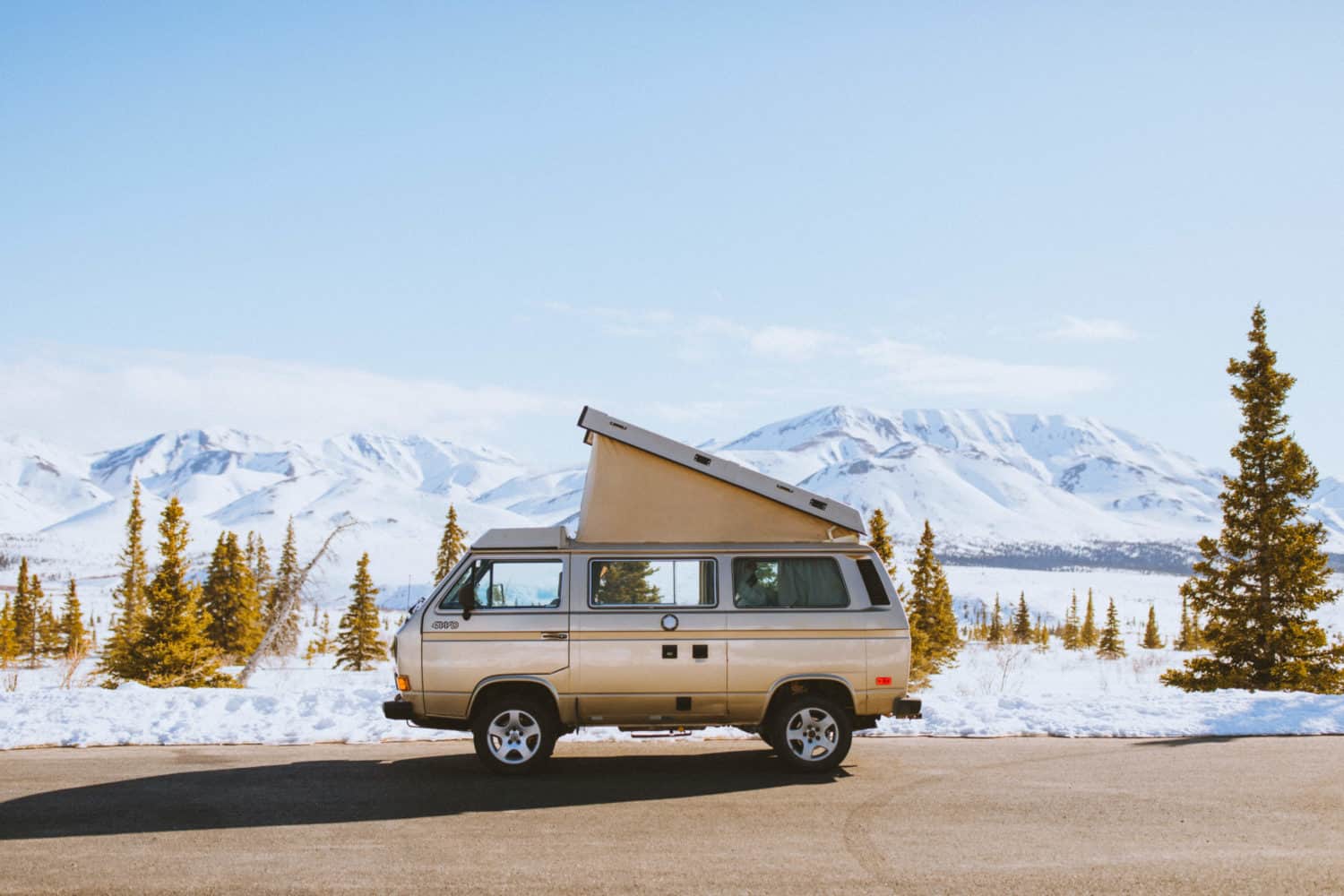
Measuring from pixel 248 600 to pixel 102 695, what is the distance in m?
35.3

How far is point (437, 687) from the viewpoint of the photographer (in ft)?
33.4

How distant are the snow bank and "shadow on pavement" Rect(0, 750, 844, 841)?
187cm

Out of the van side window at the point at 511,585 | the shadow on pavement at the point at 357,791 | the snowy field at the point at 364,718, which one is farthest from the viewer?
the snowy field at the point at 364,718

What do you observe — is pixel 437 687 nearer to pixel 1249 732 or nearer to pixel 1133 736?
pixel 1133 736

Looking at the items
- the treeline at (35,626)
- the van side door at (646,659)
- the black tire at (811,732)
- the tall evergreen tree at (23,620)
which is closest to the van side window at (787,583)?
the van side door at (646,659)

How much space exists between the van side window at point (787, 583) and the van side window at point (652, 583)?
0.34 meters

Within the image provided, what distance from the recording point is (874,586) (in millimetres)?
10469

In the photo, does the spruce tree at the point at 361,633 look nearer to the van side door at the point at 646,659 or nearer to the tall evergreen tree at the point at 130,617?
the tall evergreen tree at the point at 130,617

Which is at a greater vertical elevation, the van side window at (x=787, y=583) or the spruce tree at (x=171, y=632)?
the van side window at (x=787, y=583)

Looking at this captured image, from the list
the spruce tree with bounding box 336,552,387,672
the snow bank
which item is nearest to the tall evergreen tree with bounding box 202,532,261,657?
the spruce tree with bounding box 336,552,387,672

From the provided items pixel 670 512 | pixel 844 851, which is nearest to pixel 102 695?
pixel 670 512

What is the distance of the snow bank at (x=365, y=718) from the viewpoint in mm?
12688

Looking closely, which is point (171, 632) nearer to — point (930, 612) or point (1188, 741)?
point (1188, 741)

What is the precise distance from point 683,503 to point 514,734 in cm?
299
